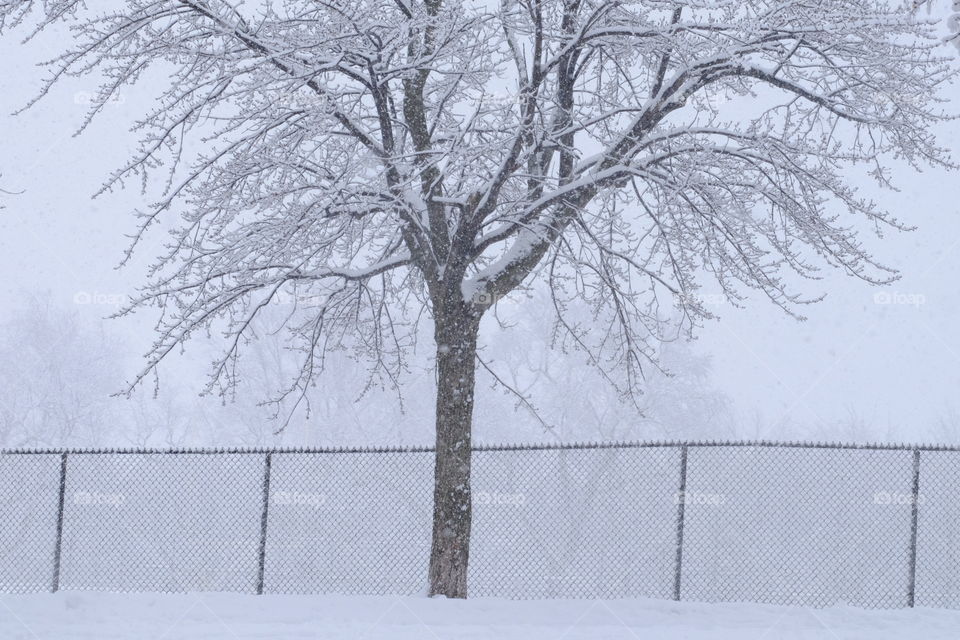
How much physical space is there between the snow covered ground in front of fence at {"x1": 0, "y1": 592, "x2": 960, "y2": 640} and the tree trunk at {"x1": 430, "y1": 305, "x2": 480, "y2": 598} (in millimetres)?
443

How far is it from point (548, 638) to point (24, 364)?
1370 inches

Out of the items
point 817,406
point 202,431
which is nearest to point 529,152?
point 202,431

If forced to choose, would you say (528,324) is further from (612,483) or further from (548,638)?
(548,638)

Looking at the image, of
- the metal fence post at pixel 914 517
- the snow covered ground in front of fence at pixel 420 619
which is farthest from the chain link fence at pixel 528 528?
the snow covered ground in front of fence at pixel 420 619

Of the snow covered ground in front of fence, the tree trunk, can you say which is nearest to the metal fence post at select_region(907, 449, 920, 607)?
the snow covered ground in front of fence

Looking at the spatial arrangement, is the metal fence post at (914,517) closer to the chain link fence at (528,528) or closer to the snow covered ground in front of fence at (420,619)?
the snow covered ground in front of fence at (420,619)

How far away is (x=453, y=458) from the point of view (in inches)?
348

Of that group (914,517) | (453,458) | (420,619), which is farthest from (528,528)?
(420,619)

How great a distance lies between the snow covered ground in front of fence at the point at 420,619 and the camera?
7500 millimetres

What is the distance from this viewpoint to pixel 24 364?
1425 inches

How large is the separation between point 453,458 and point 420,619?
1.64 meters

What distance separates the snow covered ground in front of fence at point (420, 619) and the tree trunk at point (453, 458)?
443mm

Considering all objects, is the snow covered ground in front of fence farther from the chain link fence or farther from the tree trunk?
the chain link fence

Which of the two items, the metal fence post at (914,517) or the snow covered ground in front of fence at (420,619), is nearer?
the snow covered ground in front of fence at (420,619)
